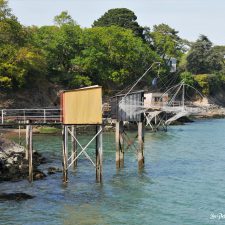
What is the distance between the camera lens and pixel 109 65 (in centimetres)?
9494

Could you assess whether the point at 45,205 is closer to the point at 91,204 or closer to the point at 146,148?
the point at 91,204

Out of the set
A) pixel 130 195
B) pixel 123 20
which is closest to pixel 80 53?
pixel 123 20

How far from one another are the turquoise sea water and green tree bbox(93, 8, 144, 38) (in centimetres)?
7360

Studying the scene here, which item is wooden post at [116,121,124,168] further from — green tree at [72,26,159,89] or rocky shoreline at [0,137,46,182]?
green tree at [72,26,159,89]

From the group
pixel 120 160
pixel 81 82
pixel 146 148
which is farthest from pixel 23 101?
pixel 120 160

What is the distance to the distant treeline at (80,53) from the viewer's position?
7456cm

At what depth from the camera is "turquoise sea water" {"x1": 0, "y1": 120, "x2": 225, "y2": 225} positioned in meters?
24.8

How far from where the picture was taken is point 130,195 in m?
29.5

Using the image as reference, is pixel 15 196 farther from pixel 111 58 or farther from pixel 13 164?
pixel 111 58

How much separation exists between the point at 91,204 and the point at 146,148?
2736 cm

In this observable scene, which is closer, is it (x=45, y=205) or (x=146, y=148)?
(x=45, y=205)

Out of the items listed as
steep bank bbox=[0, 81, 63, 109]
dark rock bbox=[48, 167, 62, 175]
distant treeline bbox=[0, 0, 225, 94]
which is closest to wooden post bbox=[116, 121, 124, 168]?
dark rock bbox=[48, 167, 62, 175]

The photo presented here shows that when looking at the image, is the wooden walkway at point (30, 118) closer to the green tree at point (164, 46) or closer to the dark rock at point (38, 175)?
the dark rock at point (38, 175)

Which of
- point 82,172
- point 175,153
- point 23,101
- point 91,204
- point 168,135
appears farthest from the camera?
point 23,101
